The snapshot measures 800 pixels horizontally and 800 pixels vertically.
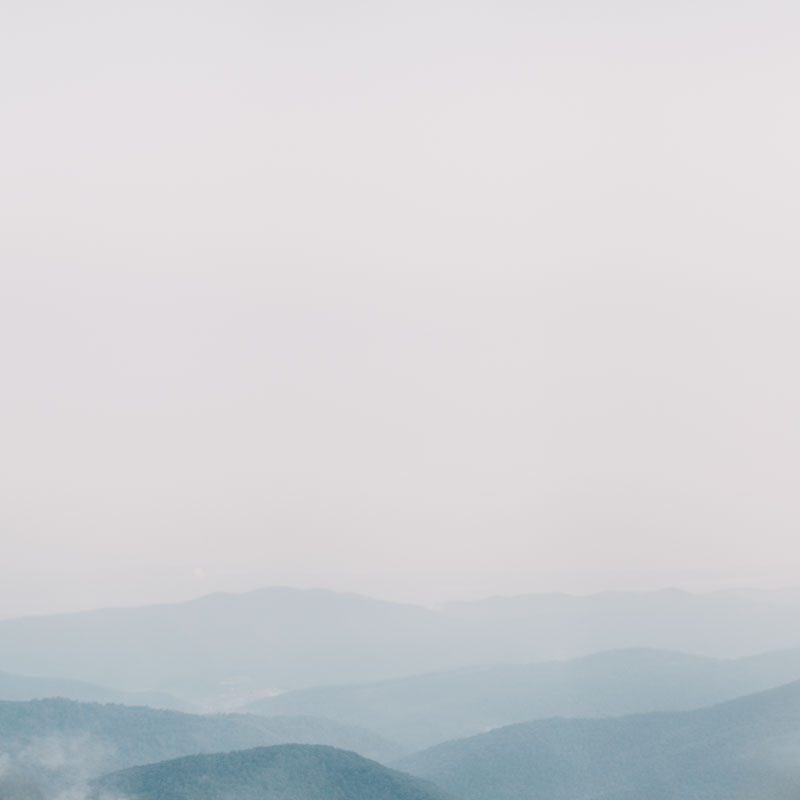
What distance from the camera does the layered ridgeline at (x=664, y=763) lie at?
15575 cm

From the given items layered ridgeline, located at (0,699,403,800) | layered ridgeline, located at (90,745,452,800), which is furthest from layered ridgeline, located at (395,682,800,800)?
layered ridgeline, located at (0,699,403,800)

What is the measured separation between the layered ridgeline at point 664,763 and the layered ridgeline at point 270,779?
3889 cm

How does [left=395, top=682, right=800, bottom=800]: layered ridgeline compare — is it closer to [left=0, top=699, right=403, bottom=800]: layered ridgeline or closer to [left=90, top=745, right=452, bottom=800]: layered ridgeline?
[left=90, top=745, right=452, bottom=800]: layered ridgeline

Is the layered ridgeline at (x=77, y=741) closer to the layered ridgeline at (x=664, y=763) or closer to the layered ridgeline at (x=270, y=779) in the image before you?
the layered ridgeline at (x=270, y=779)

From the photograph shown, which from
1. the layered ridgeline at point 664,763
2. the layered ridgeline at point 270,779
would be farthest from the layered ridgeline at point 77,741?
the layered ridgeline at point 664,763

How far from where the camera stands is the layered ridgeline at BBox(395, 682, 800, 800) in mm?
155750

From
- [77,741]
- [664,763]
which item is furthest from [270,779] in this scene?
[664,763]

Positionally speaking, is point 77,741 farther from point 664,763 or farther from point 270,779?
point 664,763

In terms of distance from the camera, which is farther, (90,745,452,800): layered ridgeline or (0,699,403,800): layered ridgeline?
(0,699,403,800): layered ridgeline

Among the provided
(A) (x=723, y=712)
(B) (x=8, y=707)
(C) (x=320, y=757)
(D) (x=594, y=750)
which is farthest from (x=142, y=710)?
(A) (x=723, y=712)

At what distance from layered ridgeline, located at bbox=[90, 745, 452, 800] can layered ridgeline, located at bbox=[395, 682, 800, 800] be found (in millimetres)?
38890

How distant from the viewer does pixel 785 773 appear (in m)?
150

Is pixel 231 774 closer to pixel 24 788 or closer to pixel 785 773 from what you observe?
pixel 24 788

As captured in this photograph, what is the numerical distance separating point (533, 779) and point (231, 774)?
242 ft
